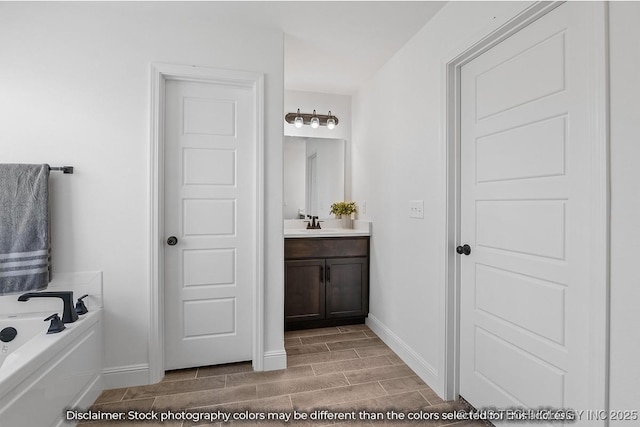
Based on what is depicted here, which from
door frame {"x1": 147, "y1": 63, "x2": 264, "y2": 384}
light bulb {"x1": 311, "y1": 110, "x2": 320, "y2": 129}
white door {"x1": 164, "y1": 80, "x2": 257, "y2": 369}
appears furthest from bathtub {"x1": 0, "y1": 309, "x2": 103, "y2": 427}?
light bulb {"x1": 311, "y1": 110, "x2": 320, "y2": 129}

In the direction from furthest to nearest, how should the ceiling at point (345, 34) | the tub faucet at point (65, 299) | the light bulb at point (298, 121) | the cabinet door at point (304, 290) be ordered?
the light bulb at point (298, 121) → the cabinet door at point (304, 290) → the ceiling at point (345, 34) → the tub faucet at point (65, 299)

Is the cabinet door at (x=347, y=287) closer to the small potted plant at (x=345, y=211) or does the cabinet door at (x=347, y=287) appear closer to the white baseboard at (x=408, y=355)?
the white baseboard at (x=408, y=355)

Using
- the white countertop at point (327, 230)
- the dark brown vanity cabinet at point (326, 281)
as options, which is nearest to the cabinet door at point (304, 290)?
the dark brown vanity cabinet at point (326, 281)

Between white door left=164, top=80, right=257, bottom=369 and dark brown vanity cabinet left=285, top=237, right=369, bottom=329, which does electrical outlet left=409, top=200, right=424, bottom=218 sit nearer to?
dark brown vanity cabinet left=285, top=237, right=369, bottom=329

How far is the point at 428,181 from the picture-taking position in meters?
2.12

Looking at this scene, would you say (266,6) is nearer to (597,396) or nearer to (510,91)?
(510,91)

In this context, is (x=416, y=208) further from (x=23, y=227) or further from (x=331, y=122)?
(x=23, y=227)

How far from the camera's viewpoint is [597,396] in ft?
3.78

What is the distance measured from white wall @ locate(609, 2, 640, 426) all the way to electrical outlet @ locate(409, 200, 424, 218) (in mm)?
1137

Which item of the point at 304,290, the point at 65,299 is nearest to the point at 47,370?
the point at 65,299

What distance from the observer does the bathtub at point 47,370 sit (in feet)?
4.25

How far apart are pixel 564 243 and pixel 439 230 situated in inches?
28.4

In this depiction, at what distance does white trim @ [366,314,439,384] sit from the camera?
2094 mm

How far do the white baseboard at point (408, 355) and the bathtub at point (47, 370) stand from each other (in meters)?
2.07
